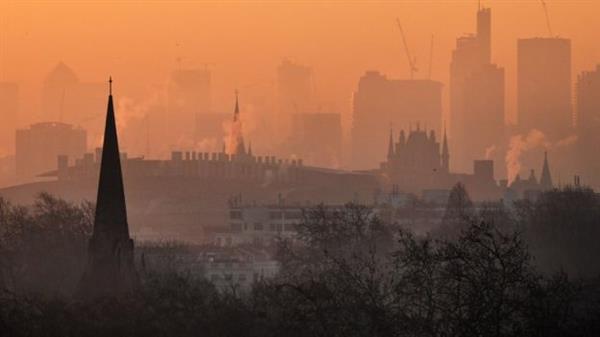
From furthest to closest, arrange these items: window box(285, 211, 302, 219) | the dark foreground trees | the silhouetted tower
A: window box(285, 211, 302, 219)
the silhouetted tower
the dark foreground trees

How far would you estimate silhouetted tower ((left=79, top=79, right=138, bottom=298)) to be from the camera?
92250 mm

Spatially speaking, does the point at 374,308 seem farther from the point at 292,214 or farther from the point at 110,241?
the point at 292,214

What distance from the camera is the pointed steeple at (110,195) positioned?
9356cm

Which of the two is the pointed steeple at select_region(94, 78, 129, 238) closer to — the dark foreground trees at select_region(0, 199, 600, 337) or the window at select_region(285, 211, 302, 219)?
the dark foreground trees at select_region(0, 199, 600, 337)

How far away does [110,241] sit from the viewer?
93.1 metres

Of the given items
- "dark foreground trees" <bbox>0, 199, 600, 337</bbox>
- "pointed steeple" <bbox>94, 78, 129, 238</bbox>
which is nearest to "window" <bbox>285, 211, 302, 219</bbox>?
"pointed steeple" <bbox>94, 78, 129, 238</bbox>

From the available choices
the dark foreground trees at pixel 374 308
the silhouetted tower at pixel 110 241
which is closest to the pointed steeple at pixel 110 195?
the silhouetted tower at pixel 110 241

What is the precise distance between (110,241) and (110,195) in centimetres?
125

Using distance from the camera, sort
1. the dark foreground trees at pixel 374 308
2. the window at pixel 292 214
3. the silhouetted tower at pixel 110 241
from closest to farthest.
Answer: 1. the dark foreground trees at pixel 374 308
2. the silhouetted tower at pixel 110 241
3. the window at pixel 292 214

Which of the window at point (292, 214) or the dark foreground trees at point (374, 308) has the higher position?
the window at point (292, 214)

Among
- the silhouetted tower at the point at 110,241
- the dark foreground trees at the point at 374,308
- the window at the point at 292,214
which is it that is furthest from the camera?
the window at the point at 292,214

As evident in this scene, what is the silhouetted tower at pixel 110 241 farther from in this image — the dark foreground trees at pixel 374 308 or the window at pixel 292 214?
the window at pixel 292 214

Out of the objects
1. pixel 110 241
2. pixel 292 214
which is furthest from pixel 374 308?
pixel 292 214

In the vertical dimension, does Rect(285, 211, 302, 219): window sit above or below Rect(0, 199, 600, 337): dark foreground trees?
above
